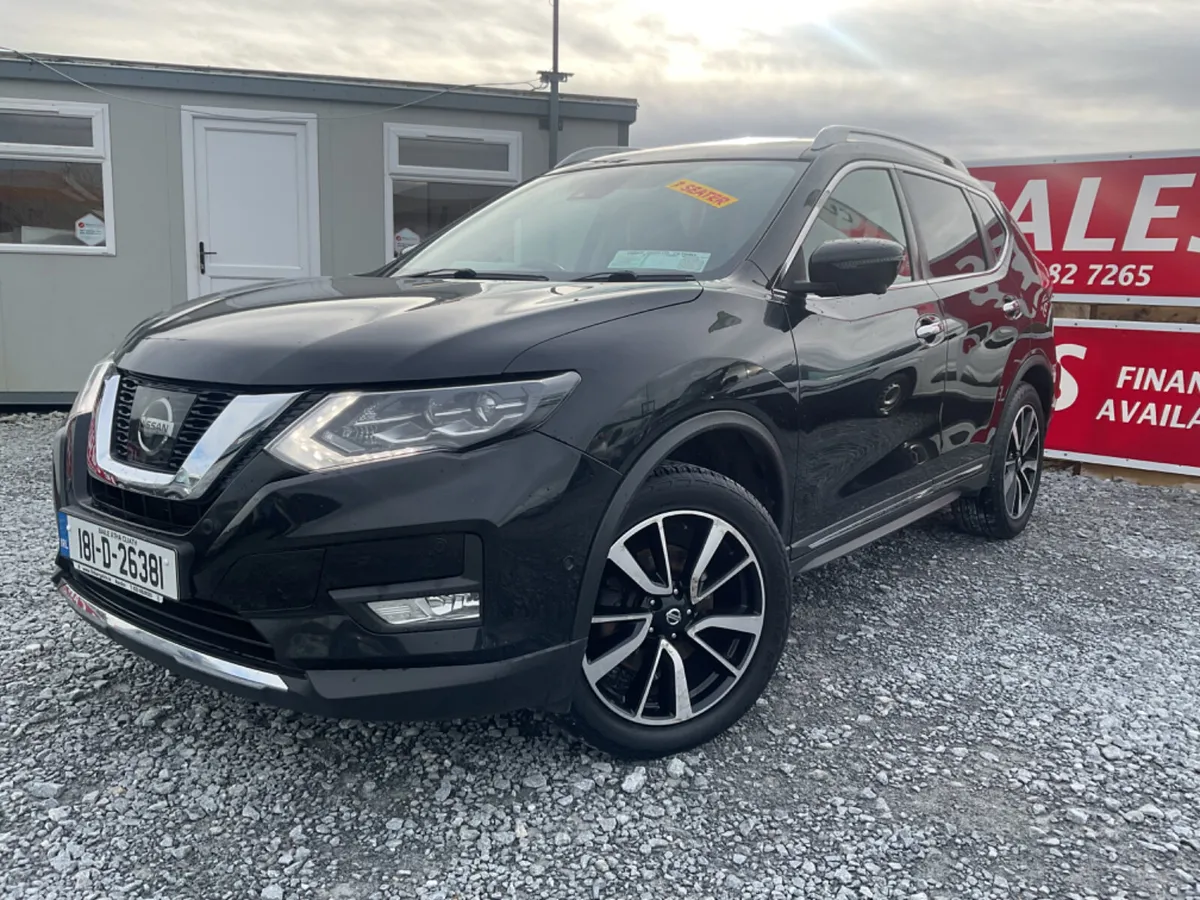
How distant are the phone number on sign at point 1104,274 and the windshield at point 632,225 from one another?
4359 millimetres

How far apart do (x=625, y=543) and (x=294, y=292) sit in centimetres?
127

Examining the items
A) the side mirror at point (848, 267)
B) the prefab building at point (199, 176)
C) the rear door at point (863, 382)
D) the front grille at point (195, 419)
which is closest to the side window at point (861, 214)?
the rear door at point (863, 382)

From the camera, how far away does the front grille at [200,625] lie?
214 centimetres

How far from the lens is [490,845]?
2.21 m

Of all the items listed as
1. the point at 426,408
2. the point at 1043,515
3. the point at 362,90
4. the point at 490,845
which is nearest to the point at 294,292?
the point at 426,408

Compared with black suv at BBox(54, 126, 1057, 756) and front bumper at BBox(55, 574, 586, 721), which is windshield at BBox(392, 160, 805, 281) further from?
front bumper at BBox(55, 574, 586, 721)

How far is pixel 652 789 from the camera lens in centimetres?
246

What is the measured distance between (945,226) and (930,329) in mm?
740

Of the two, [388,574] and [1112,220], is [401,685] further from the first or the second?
[1112,220]

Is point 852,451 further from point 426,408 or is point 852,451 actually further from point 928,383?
point 426,408

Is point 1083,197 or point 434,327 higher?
point 1083,197

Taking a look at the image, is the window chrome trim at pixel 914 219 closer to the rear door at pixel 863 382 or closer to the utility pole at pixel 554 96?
the rear door at pixel 863 382

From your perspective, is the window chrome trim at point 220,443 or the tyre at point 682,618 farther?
the tyre at point 682,618

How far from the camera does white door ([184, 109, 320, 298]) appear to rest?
843 cm
